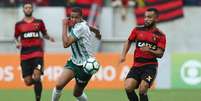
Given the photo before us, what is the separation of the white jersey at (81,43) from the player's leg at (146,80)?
3.32 ft

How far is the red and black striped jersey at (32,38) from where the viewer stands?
51.4 ft

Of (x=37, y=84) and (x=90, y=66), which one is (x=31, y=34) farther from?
(x=90, y=66)

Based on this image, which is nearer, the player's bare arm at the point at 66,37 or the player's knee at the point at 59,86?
the player's bare arm at the point at 66,37

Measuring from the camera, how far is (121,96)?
18.0 metres

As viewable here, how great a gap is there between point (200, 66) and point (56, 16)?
17.3ft

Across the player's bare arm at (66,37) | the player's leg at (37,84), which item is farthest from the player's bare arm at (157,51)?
the player's leg at (37,84)

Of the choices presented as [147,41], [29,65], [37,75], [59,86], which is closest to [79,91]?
[59,86]

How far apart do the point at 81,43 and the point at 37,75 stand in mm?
2003

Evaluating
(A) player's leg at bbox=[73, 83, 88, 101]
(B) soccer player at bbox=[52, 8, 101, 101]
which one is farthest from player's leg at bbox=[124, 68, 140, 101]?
(A) player's leg at bbox=[73, 83, 88, 101]

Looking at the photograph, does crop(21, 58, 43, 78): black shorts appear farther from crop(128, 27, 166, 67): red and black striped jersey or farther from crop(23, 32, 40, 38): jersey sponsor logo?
crop(128, 27, 166, 67): red and black striped jersey

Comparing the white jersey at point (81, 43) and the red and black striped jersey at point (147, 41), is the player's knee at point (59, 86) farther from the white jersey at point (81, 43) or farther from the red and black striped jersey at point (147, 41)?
the red and black striped jersey at point (147, 41)

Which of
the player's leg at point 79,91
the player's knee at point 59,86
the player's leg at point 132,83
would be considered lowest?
the player's leg at point 79,91

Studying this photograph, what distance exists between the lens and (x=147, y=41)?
529 inches

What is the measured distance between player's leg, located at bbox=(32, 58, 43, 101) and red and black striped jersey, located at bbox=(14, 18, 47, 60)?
0.13 m
